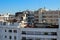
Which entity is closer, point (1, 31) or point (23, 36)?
point (23, 36)

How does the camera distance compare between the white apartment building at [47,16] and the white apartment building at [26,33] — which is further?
the white apartment building at [47,16]

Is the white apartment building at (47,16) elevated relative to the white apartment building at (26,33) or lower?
elevated

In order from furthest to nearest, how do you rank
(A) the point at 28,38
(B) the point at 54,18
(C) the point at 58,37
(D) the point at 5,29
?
(B) the point at 54,18
(D) the point at 5,29
(A) the point at 28,38
(C) the point at 58,37

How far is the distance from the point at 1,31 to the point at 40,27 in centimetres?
795

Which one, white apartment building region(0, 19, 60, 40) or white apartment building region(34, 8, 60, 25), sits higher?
white apartment building region(34, 8, 60, 25)

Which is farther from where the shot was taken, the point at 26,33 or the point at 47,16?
the point at 47,16

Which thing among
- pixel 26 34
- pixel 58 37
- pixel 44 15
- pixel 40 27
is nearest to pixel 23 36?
pixel 26 34

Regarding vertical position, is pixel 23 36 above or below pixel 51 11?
below

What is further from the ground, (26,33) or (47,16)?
(47,16)

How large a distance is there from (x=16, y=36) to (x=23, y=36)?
4.67 feet

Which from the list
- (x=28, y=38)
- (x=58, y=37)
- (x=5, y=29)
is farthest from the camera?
(x=5, y=29)

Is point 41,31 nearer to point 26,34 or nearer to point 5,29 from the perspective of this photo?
point 26,34

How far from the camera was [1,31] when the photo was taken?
33.0m

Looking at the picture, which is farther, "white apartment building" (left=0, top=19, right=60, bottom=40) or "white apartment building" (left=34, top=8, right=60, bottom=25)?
"white apartment building" (left=34, top=8, right=60, bottom=25)
